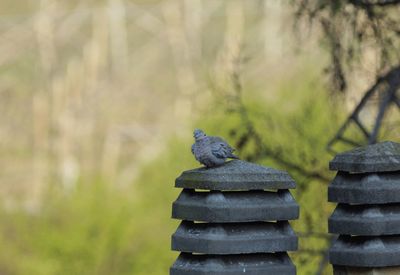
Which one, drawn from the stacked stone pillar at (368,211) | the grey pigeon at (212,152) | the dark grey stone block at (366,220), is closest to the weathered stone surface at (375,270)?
the stacked stone pillar at (368,211)

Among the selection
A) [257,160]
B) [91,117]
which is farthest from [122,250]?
[91,117]

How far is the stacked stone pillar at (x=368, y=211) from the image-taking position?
5227 millimetres

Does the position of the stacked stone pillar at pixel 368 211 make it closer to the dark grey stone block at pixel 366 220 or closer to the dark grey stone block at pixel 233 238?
the dark grey stone block at pixel 366 220

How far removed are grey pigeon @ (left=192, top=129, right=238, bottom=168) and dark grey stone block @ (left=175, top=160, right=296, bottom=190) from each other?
0.09ft

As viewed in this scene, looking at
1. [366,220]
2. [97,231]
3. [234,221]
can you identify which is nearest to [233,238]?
[234,221]

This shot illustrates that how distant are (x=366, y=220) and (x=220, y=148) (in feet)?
2.09

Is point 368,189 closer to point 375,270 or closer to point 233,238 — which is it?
point 375,270

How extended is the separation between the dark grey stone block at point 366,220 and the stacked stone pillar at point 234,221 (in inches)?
11.8

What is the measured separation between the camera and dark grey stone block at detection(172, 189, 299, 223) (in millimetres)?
4938

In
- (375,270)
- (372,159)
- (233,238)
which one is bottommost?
(375,270)

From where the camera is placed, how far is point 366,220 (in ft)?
17.1

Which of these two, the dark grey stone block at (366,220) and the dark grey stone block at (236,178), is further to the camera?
the dark grey stone block at (366,220)

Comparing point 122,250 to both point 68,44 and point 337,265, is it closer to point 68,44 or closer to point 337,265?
point 337,265

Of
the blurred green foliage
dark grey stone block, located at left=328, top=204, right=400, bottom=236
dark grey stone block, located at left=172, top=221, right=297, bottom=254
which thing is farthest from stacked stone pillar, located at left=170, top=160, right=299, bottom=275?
the blurred green foliage
